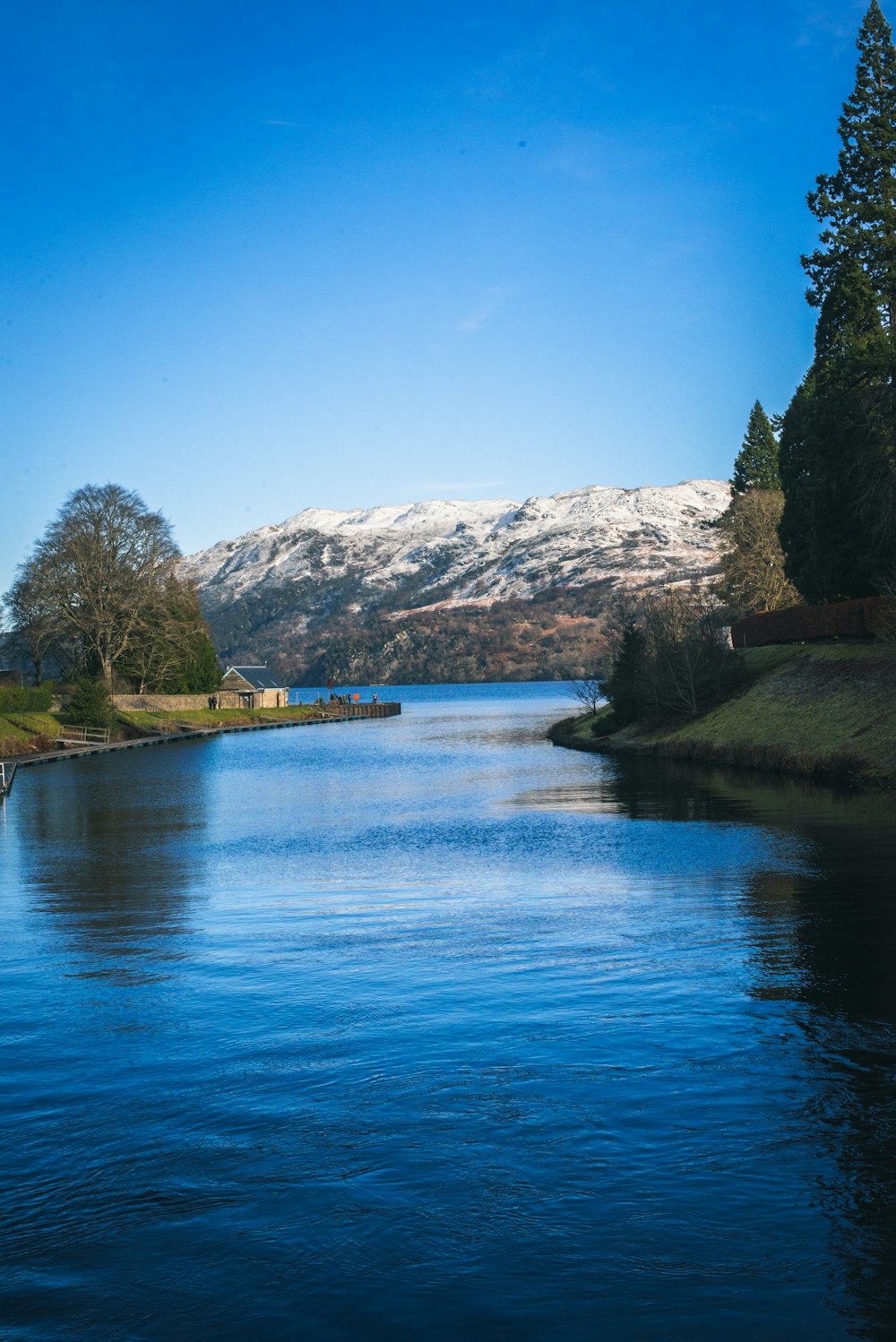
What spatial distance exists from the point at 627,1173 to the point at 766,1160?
4.17ft

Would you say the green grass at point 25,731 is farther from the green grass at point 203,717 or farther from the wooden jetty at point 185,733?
the green grass at point 203,717

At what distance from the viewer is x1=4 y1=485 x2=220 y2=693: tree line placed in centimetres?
9669

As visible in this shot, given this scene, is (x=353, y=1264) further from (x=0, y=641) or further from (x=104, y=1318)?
(x=0, y=641)

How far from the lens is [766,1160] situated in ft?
33.4

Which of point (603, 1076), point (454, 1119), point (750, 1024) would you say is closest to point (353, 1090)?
point (454, 1119)

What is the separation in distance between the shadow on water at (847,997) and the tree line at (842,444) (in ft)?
68.4

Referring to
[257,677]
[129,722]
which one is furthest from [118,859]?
[257,677]

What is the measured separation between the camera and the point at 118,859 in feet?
105

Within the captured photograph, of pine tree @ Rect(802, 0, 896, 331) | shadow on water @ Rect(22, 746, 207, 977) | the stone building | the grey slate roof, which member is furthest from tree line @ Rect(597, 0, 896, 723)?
the grey slate roof

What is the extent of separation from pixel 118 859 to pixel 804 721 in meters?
34.5

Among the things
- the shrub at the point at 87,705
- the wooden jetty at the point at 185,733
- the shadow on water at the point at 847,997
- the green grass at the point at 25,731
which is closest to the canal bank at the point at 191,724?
the wooden jetty at the point at 185,733

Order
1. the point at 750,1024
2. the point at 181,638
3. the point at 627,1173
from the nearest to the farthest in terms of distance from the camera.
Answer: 1. the point at 627,1173
2. the point at 750,1024
3. the point at 181,638

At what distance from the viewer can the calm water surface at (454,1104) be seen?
8.26 m

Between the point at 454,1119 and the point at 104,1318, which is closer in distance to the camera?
the point at 104,1318
